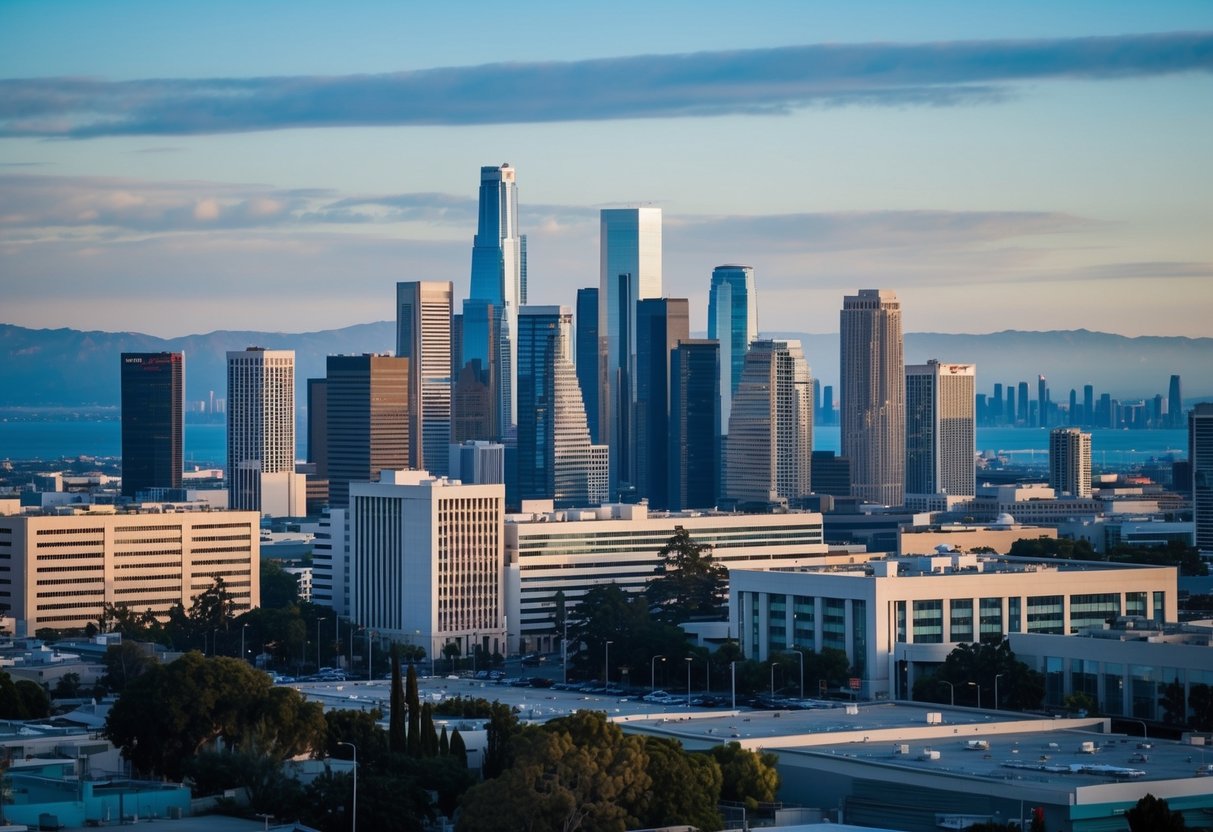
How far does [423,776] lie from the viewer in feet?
232

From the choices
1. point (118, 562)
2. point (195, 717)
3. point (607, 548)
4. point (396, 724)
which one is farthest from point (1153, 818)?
point (118, 562)

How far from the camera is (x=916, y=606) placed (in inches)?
4843

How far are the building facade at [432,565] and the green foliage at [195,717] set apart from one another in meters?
73.7

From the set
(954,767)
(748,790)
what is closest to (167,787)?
(748,790)

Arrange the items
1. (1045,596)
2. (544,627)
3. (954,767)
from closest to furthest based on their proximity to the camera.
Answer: (954,767), (1045,596), (544,627)

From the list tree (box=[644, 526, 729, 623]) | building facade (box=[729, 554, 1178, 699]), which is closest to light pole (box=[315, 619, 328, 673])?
tree (box=[644, 526, 729, 623])

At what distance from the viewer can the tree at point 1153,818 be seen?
61531mm

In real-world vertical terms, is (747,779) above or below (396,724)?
below

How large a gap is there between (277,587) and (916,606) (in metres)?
71.2

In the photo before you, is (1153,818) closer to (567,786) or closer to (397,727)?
(567,786)

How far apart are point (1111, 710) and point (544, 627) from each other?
61617mm

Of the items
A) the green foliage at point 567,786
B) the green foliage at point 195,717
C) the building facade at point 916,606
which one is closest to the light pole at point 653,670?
the building facade at point 916,606

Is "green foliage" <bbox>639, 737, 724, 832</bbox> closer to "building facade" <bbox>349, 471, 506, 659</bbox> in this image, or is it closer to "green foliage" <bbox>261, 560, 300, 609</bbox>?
"building facade" <bbox>349, 471, 506, 659</bbox>

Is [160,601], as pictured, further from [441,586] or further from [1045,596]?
[1045,596]
